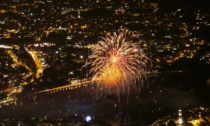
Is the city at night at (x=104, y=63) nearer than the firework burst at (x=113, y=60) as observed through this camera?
No

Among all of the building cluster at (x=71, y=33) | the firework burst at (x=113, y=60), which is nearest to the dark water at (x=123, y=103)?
the firework burst at (x=113, y=60)

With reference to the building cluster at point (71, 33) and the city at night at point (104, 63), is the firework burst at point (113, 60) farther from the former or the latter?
the building cluster at point (71, 33)

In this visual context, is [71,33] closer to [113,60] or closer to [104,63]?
[104,63]

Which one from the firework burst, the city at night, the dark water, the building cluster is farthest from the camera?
the building cluster

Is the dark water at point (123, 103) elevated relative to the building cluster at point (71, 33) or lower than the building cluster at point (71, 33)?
lower

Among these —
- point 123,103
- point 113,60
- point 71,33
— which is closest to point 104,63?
point 113,60

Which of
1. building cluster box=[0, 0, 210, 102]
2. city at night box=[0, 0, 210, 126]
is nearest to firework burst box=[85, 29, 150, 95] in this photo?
city at night box=[0, 0, 210, 126]

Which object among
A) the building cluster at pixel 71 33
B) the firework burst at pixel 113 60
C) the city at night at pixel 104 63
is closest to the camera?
the firework burst at pixel 113 60

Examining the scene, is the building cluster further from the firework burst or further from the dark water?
the firework burst

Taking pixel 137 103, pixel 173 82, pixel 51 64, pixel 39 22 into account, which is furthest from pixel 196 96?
pixel 39 22

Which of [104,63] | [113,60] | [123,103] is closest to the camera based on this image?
[113,60]
